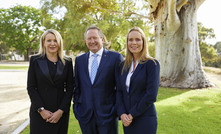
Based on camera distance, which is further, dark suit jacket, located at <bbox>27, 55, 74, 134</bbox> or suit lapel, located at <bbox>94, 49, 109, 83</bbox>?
dark suit jacket, located at <bbox>27, 55, 74, 134</bbox>

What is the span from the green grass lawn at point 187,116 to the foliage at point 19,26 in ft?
154

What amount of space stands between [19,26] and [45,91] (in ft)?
163

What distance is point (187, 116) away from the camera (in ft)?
17.6

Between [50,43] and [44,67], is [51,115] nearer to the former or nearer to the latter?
[44,67]

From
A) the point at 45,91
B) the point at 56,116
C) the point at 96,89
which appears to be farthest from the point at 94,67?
the point at 56,116

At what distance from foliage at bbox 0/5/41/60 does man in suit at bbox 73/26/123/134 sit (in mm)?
48636

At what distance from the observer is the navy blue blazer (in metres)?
2.39

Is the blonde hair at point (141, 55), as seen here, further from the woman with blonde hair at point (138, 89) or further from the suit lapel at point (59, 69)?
the suit lapel at point (59, 69)

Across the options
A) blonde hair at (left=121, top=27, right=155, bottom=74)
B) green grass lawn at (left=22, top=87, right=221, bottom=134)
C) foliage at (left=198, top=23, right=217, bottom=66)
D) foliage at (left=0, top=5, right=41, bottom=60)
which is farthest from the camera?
foliage at (left=0, top=5, right=41, bottom=60)

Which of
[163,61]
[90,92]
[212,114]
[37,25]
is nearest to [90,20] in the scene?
[163,61]

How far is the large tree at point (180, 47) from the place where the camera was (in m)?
10.0

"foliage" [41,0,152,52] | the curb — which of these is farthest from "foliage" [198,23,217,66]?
the curb

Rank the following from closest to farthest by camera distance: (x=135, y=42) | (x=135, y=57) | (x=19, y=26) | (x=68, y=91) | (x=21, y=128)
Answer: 1. (x=135, y=42)
2. (x=135, y=57)
3. (x=68, y=91)
4. (x=21, y=128)
5. (x=19, y=26)

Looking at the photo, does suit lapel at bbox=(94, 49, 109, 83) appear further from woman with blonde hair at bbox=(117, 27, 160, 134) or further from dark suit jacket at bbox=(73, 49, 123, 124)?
woman with blonde hair at bbox=(117, 27, 160, 134)
